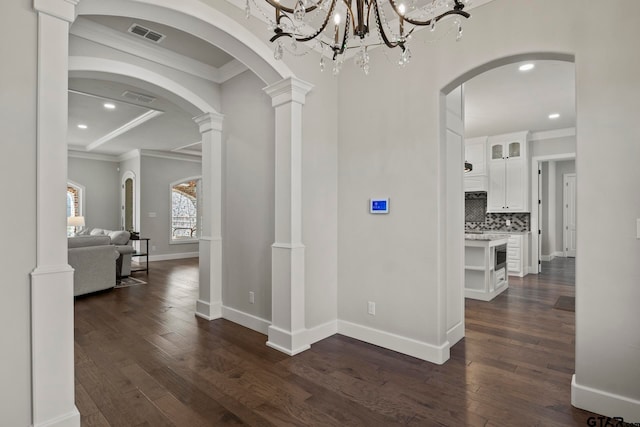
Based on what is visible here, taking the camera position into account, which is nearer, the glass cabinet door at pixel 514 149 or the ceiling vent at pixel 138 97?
the ceiling vent at pixel 138 97

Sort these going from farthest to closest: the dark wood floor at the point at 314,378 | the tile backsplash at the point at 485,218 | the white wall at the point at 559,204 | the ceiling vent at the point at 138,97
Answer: the white wall at the point at 559,204
the tile backsplash at the point at 485,218
the ceiling vent at the point at 138,97
the dark wood floor at the point at 314,378

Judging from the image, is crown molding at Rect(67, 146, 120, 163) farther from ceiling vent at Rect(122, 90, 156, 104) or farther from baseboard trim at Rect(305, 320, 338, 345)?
baseboard trim at Rect(305, 320, 338, 345)

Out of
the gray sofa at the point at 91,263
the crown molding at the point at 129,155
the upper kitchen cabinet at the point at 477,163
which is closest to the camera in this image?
the gray sofa at the point at 91,263

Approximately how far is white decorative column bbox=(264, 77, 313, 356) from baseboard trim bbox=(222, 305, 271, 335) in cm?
36

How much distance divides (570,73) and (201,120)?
15.5 feet

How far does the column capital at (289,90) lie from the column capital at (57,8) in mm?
1600

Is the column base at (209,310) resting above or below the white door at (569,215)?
below

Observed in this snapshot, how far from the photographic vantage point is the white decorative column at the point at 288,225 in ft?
10.00

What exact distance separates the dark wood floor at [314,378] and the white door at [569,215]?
6943mm

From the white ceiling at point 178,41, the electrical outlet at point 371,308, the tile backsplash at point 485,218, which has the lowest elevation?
the electrical outlet at point 371,308

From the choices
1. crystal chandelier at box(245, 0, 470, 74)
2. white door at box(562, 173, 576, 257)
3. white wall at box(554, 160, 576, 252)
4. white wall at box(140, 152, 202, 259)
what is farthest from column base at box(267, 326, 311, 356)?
white door at box(562, 173, 576, 257)

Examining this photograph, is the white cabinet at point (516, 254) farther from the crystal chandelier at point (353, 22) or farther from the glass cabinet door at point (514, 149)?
the crystal chandelier at point (353, 22)

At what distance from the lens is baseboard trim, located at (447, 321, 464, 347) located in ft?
10.3

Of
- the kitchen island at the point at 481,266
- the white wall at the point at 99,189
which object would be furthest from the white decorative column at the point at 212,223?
the white wall at the point at 99,189
